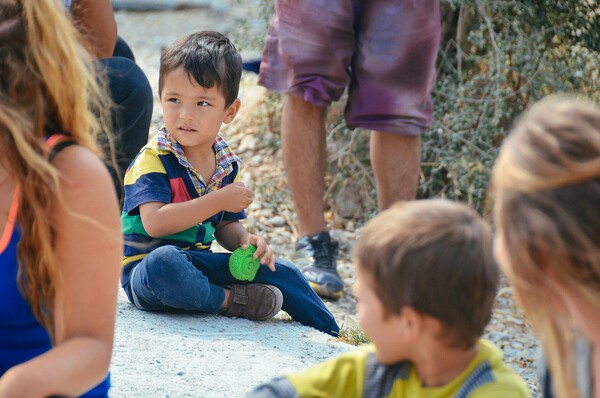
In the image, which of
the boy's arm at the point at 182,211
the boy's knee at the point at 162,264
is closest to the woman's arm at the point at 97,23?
the boy's arm at the point at 182,211

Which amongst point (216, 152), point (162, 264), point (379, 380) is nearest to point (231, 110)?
point (216, 152)

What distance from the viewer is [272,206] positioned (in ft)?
18.4

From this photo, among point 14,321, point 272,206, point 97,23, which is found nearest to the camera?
point 14,321

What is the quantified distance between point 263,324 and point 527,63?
95.9 inches

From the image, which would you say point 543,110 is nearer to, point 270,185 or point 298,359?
point 298,359

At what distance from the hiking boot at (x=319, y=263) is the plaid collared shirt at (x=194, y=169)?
0.75 m

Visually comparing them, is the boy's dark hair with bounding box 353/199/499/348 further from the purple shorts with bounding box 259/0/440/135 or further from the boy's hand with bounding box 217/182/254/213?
the purple shorts with bounding box 259/0/440/135

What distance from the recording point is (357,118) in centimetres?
425

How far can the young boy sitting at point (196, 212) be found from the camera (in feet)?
11.0

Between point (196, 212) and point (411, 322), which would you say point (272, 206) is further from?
point (411, 322)

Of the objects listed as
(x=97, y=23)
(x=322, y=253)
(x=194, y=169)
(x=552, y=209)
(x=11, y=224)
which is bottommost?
(x=322, y=253)

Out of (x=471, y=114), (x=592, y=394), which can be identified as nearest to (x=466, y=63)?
(x=471, y=114)

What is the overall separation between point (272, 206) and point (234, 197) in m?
2.20

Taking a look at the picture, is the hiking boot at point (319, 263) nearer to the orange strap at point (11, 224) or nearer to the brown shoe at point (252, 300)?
the brown shoe at point (252, 300)
